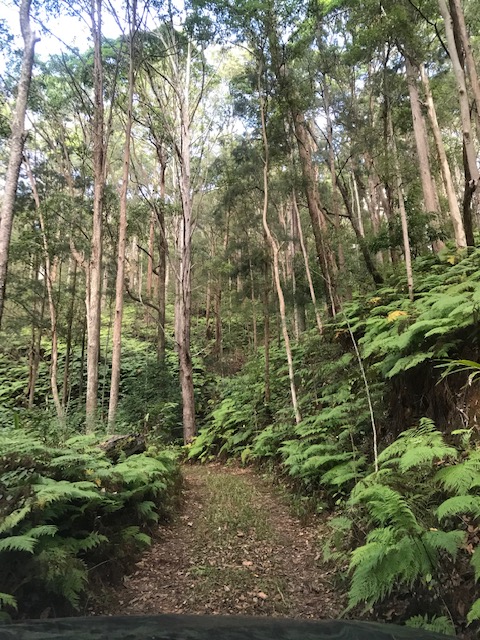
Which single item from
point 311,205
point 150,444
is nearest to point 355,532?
point 150,444

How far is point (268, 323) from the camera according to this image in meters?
12.0

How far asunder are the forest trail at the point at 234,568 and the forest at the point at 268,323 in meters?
0.26

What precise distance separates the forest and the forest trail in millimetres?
264

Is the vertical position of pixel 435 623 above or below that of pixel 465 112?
below

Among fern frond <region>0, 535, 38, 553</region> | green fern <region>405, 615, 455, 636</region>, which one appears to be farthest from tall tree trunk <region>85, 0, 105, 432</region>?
green fern <region>405, 615, 455, 636</region>

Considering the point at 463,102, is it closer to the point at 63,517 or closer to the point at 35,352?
the point at 63,517

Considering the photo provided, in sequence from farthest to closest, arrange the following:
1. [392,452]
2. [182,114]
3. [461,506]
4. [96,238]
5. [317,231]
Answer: [182,114]
[317,231]
[96,238]
[392,452]
[461,506]

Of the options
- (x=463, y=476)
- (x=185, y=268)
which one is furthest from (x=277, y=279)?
(x=463, y=476)

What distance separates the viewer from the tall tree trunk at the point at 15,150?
6855mm

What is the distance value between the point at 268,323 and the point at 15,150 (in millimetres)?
7340

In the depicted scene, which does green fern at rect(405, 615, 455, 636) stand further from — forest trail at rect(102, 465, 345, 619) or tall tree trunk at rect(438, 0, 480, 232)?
tall tree trunk at rect(438, 0, 480, 232)

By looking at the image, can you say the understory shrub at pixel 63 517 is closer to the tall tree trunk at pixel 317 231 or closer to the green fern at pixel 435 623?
the green fern at pixel 435 623

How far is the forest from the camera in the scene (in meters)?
3.68

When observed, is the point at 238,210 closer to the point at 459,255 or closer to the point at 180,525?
the point at 459,255
